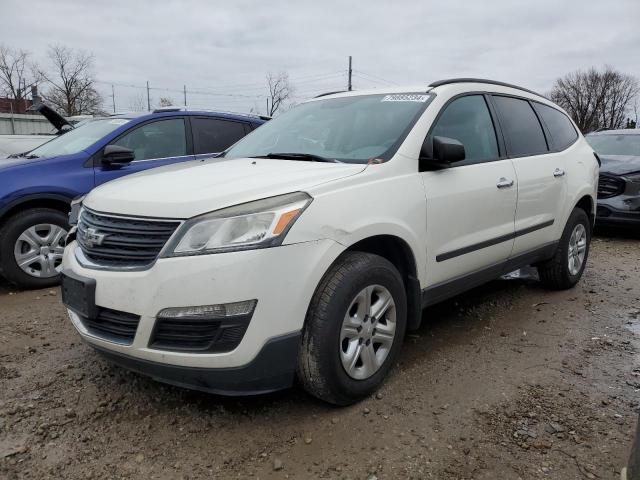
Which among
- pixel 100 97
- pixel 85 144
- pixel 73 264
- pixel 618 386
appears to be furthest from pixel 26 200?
pixel 100 97

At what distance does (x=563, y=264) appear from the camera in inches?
186

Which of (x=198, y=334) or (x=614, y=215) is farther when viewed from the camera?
(x=614, y=215)

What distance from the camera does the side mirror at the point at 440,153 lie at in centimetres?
302

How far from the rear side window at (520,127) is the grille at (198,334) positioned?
8.65 feet

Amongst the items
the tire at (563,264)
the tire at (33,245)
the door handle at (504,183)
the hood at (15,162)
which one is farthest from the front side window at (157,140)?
the tire at (563,264)

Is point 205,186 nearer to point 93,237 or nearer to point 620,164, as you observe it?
point 93,237

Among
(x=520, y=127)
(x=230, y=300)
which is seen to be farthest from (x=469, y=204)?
(x=230, y=300)

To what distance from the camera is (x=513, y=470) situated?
7.50ft

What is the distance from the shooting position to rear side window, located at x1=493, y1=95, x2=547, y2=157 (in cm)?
400

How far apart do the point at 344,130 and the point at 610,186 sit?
230 inches

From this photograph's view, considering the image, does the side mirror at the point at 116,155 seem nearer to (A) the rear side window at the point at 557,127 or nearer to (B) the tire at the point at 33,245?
(B) the tire at the point at 33,245

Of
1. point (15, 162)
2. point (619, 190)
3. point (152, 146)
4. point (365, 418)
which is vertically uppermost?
point (152, 146)

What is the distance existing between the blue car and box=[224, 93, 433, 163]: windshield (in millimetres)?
1812

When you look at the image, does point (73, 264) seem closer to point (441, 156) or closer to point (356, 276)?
point (356, 276)
